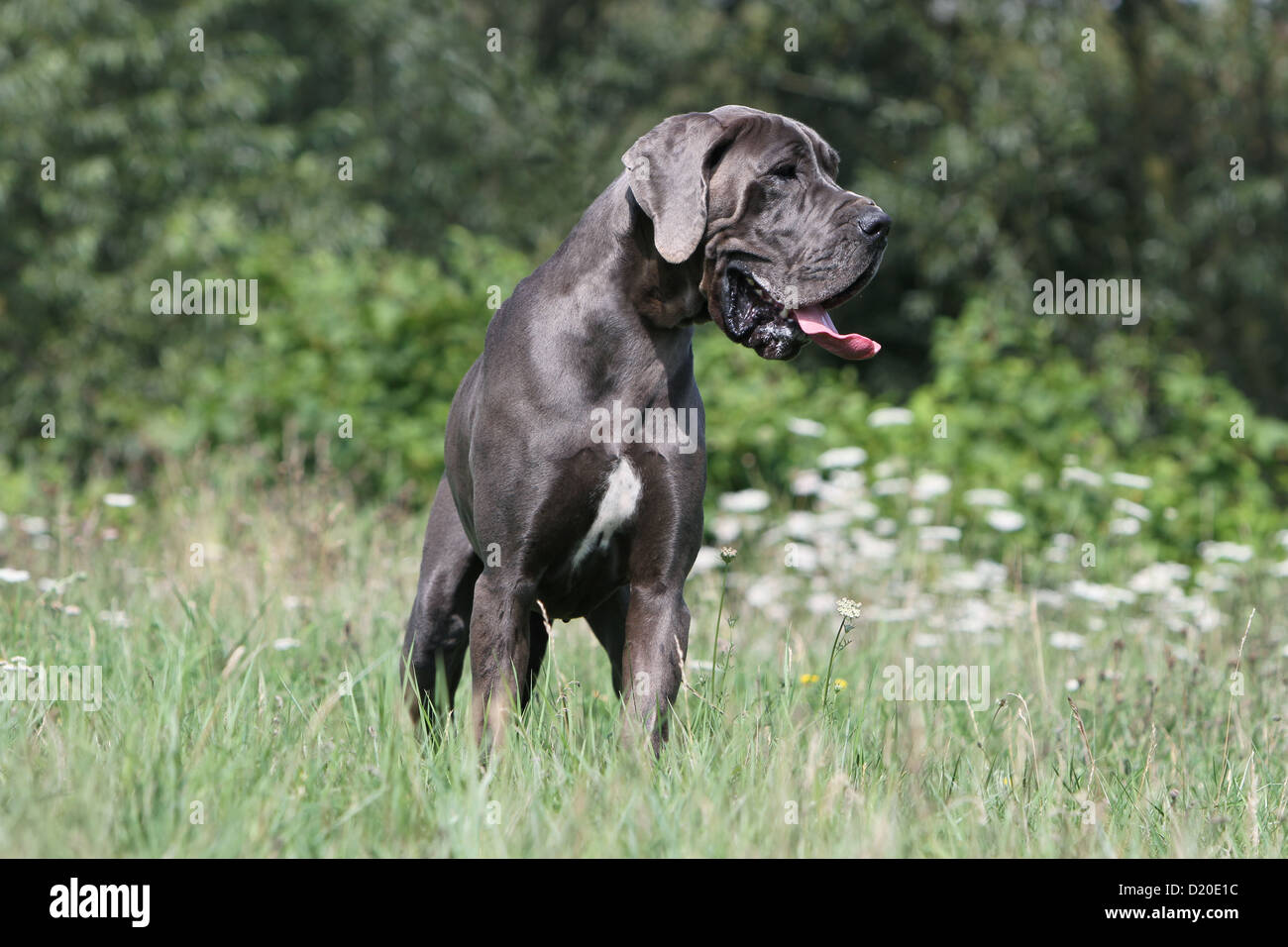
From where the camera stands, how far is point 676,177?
10.3 feet

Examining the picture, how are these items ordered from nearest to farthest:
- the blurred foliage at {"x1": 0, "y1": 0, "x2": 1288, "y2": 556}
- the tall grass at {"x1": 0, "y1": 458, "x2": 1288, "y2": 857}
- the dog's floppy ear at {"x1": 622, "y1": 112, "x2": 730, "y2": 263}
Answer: the tall grass at {"x1": 0, "y1": 458, "x2": 1288, "y2": 857} → the dog's floppy ear at {"x1": 622, "y1": 112, "x2": 730, "y2": 263} → the blurred foliage at {"x1": 0, "y1": 0, "x2": 1288, "y2": 556}

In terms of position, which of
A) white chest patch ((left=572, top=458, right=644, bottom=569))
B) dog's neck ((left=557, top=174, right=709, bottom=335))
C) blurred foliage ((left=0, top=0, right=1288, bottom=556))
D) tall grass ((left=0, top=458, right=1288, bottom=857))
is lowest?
Result: tall grass ((left=0, top=458, right=1288, bottom=857))

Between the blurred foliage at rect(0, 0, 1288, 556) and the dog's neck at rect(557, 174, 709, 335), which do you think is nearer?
the dog's neck at rect(557, 174, 709, 335)

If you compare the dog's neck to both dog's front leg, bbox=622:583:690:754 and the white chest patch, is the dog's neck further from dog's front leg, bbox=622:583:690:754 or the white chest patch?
dog's front leg, bbox=622:583:690:754

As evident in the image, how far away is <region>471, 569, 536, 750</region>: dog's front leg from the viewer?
3.20 meters

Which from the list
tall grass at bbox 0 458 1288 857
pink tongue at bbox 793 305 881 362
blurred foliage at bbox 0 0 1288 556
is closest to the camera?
tall grass at bbox 0 458 1288 857

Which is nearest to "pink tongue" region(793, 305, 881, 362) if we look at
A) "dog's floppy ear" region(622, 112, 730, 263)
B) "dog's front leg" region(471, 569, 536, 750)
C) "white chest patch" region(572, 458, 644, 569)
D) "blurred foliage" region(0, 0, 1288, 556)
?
"dog's floppy ear" region(622, 112, 730, 263)

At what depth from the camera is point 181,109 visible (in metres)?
13.0

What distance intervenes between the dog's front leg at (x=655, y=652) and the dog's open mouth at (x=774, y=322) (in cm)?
64

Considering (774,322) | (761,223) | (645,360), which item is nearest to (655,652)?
(645,360)

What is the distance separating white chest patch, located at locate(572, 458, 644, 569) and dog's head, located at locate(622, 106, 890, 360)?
431 mm

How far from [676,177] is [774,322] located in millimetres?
424
